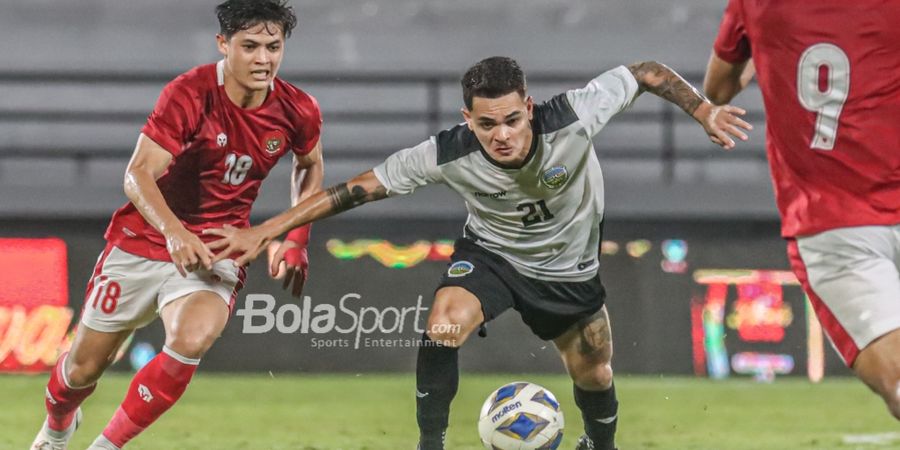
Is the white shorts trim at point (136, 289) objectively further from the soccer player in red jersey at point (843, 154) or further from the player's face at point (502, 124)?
the soccer player in red jersey at point (843, 154)

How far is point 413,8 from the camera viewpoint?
18250 millimetres

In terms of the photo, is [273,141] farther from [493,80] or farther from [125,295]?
[493,80]

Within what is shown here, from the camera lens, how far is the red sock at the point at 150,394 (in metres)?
5.19

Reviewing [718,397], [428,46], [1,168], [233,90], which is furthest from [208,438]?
[428,46]

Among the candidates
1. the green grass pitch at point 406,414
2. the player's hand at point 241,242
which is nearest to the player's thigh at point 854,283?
the player's hand at point 241,242

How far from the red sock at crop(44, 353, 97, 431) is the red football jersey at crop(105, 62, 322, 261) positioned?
0.63m

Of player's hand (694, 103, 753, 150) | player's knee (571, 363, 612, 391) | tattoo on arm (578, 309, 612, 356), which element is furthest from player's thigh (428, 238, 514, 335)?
player's hand (694, 103, 753, 150)

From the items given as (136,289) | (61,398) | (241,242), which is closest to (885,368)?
(241,242)

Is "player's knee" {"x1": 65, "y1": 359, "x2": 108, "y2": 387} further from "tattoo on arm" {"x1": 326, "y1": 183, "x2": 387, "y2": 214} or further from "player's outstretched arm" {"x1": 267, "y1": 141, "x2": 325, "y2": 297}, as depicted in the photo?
"tattoo on arm" {"x1": 326, "y1": 183, "x2": 387, "y2": 214}

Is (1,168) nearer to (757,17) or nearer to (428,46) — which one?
(428,46)

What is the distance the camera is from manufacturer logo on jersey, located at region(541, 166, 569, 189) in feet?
17.6

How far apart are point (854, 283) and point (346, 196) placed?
84.3 inches

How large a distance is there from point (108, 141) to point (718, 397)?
31.6 feet

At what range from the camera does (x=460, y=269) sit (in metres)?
5.52
